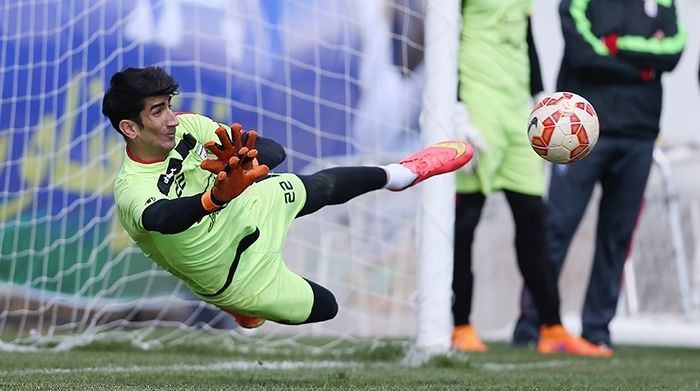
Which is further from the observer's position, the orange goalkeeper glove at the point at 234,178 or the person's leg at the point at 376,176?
the person's leg at the point at 376,176

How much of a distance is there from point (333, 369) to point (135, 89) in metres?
1.68

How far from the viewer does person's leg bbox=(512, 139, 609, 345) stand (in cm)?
698

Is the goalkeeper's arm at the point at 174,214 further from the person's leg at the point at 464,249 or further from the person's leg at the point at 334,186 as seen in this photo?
the person's leg at the point at 464,249

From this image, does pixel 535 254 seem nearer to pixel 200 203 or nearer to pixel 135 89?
pixel 135 89

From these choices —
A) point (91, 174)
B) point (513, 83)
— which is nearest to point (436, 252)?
point (513, 83)

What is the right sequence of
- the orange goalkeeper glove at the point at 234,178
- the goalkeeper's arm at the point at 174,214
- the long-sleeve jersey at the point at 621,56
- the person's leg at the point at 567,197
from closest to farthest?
the orange goalkeeper glove at the point at 234,178
the goalkeeper's arm at the point at 174,214
the long-sleeve jersey at the point at 621,56
the person's leg at the point at 567,197

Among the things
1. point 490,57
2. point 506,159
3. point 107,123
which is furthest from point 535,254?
point 107,123

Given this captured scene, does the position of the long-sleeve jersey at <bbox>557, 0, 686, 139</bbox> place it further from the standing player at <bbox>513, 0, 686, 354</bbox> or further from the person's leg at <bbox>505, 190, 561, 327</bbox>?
the person's leg at <bbox>505, 190, 561, 327</bbox>

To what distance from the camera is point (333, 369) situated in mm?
5465

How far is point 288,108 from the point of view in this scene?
726 cm

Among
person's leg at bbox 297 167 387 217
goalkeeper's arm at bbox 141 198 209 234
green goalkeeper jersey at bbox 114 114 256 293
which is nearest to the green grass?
green goalkeeper jersey at bbox 114 114 256 293

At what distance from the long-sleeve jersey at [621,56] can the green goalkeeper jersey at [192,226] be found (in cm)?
289

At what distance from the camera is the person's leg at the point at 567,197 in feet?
22.9

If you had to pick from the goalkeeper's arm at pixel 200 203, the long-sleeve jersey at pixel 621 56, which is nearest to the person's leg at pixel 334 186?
the goalkeeper's arm at pixel 200 203
